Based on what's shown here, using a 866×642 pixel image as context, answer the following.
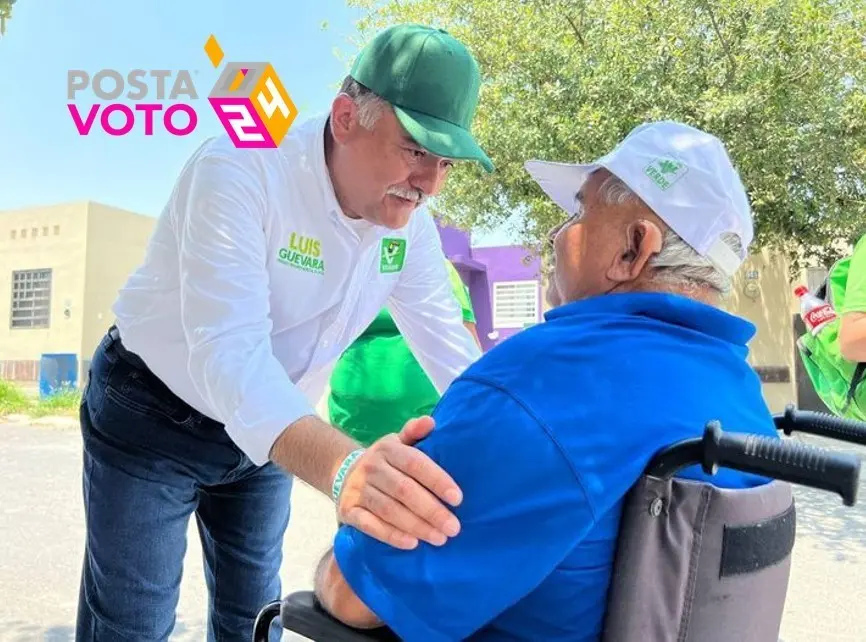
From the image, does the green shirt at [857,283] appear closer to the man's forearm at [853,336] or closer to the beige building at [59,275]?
the man's forearm at [853,336]

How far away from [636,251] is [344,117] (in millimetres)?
841

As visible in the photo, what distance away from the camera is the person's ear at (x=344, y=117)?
1.75 meters

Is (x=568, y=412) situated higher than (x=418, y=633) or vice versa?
(x=568, y=412)

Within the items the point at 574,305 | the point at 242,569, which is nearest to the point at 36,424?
the point at 242,569

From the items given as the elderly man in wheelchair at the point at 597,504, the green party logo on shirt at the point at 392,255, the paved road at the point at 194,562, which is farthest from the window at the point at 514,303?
the elderly man in wheelchair at the point at 597,504

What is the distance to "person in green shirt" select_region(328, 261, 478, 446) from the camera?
3180mm

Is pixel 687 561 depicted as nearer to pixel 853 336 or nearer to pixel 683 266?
pixel 683 266

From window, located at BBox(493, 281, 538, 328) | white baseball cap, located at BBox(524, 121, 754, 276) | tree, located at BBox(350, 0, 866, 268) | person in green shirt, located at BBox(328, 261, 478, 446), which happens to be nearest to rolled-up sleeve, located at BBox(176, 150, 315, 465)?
white baseball cap, located at BBox(524, 121, 754, 276)

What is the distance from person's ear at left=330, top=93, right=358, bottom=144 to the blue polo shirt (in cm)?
90

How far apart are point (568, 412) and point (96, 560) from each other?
1280mm

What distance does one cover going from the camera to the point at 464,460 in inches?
37.7

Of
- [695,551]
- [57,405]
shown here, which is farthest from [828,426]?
[57,405]

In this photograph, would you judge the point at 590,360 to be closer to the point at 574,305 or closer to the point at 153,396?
the point at 574,305

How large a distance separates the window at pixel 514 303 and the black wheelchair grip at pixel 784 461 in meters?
14.5
